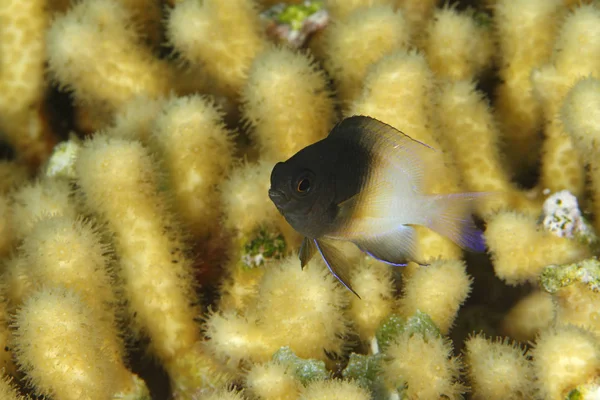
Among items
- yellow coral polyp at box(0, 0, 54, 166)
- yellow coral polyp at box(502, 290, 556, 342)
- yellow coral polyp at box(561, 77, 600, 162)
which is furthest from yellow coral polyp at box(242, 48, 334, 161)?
yellow coral polyp at box(0, 0, 54, 166)

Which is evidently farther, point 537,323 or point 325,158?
point 537,323

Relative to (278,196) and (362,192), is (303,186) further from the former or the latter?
(362,192)

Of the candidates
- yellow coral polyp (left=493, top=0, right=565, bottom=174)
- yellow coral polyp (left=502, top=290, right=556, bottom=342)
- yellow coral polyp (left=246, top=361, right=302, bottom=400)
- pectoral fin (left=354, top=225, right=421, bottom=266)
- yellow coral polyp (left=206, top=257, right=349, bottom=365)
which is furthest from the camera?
yellow coral polyp (left=493, top=0, right=565, bottom=174)

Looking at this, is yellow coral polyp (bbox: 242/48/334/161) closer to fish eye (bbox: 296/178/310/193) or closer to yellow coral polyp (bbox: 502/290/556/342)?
fish eye (bbox: 296/178/310/193)

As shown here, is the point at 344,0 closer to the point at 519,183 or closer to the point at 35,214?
the point at 519,183

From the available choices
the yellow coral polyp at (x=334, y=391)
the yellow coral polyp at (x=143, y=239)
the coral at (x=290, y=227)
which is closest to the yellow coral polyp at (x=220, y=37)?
the coral at (x=290, y=227)

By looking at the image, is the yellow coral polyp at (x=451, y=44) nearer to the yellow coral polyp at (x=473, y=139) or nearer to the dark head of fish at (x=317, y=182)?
the yellow coral polyp at (x=473, y=139)

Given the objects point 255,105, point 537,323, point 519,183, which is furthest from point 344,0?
point 537,323
